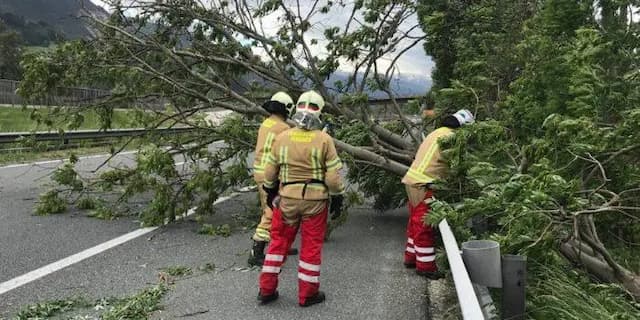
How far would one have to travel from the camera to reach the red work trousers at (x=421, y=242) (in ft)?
18.7

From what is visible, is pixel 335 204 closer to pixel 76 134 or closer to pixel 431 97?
pixel 431 97

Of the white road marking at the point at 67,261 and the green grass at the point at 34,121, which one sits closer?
the white road marking at the point at 67,261

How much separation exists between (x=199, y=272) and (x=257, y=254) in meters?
0.62

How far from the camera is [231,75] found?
939 cm

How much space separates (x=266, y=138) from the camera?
6160mm

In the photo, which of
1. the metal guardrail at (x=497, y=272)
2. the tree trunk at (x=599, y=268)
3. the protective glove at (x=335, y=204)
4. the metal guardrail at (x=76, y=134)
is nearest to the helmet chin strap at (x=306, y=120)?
the protective glove at (x=335, y=204)

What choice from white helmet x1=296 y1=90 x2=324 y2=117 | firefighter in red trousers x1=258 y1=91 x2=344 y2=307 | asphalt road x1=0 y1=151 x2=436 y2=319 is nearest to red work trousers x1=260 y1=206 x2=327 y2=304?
firefighter in red trousers x1=258 y1=91 x2=344 y2=307

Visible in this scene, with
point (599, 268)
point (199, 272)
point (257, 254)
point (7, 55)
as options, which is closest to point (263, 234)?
point (257, 254)

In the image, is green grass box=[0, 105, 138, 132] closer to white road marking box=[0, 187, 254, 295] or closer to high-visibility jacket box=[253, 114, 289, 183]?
white road marking box=[0, 187, 254, 295]

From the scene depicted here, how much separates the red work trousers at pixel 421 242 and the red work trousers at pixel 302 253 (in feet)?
3.79

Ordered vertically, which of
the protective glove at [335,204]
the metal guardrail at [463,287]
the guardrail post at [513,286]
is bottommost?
the guardrail post at [513,286]

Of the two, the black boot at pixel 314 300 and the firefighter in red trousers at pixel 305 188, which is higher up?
the firefighter in red trousers at pixel 305 188

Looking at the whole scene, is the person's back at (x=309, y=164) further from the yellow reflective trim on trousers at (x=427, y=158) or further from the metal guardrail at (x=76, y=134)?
the metal guardrail at (x=76, y=134)

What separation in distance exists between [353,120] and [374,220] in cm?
142
